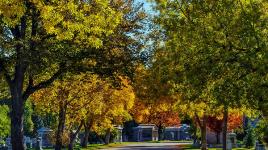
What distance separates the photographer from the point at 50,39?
72.8 feet

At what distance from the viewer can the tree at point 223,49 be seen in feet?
66.4

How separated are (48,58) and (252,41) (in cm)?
801

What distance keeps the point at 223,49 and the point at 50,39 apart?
7.04m

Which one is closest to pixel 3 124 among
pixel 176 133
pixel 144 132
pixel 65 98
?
pixel 144 132

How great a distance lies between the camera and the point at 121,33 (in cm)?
2491

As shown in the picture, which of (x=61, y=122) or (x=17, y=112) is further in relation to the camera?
(x=61, y=122)

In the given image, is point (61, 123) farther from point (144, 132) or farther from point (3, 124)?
point (144, 132)

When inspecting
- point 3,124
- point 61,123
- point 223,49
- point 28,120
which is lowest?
point 61,123

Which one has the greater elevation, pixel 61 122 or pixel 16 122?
pixel 61 122

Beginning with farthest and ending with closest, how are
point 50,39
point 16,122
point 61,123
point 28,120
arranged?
point 28,120
point 61,123
point 16,122
point 50,39

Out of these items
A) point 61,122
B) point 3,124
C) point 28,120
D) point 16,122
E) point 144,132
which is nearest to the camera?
point 16,122

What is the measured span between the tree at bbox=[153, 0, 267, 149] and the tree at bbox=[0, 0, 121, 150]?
142 inches

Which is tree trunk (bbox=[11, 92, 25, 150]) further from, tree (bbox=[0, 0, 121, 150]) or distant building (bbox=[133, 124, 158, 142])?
distant building (bbox=[133, 124, 158, 142])

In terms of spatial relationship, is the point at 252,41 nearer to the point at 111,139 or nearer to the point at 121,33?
the point at 121,33
